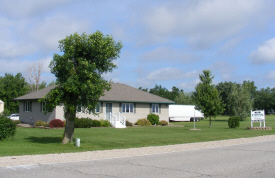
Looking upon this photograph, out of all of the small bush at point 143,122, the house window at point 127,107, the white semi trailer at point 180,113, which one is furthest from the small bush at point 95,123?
the white semi trailer at point 180,113

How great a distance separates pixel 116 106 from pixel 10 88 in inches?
941

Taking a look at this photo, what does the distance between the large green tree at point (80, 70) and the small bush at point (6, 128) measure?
3.02 meters

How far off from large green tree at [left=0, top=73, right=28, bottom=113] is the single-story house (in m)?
14.8

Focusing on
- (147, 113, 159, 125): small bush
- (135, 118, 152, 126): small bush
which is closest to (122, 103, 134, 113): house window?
(135, 118, 152, 126): small bush

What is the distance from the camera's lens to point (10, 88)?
2002 inches

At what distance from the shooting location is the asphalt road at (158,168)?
8672 mm

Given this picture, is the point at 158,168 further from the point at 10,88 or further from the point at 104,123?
the point at 10,88

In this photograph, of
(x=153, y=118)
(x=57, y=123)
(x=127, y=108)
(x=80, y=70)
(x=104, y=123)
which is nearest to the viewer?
(x=80, y=70)

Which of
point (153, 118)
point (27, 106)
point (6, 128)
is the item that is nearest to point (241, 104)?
point (153, 118)

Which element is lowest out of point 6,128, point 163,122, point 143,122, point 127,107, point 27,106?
point 163,122

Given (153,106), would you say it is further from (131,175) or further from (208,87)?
(131,175)

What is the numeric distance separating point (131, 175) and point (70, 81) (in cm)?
818

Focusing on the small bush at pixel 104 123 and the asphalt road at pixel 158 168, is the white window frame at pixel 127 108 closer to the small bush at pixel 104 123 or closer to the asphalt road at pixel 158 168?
the small bush at pixel 104 123

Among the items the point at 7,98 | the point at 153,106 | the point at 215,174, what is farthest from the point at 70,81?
the point at 7,98
